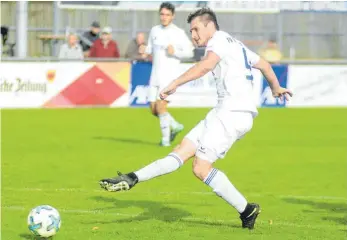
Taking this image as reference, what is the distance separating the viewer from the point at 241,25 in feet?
101

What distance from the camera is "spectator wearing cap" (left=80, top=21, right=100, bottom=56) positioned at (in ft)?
91.3

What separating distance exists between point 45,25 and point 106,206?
60.8 ft

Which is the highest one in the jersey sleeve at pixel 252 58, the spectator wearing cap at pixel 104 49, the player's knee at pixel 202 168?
the jersey sleeve at pixel 252 58

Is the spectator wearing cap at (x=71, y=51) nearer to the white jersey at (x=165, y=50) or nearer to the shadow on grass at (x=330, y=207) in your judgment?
the white jersey at (x=165, y=50)

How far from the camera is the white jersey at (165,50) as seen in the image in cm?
1797

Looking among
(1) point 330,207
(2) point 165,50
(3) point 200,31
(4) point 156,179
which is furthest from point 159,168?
(2) point 165,50

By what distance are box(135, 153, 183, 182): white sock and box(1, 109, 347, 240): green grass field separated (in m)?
0.50

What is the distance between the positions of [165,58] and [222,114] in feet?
27.3

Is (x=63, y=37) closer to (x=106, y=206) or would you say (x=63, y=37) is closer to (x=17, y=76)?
(x=17, y=76)

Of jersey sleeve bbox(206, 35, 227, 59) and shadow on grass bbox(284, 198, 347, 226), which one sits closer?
jersey sleeve bbox(206, 35, 227, 59)

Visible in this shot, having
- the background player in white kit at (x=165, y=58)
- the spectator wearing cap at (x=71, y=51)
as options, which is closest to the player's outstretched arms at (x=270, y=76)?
the background player in white kit at (x=165, y=58)

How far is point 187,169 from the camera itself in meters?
15.7

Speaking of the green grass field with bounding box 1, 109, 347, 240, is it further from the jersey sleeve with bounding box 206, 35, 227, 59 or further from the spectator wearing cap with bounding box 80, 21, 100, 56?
the spectator wearing cap with bounding box 80, 21, 100, 56

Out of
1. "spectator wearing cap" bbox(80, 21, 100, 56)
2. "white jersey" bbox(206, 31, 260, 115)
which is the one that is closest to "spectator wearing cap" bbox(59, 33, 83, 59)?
"spectator wearing cap" bbox(80, 21, 100, 56)
